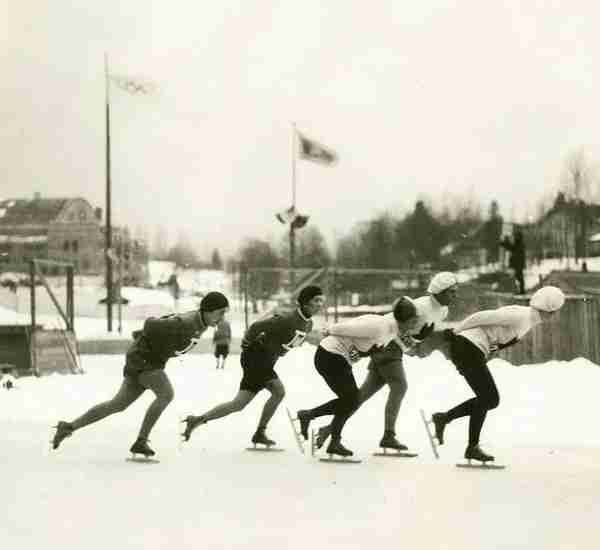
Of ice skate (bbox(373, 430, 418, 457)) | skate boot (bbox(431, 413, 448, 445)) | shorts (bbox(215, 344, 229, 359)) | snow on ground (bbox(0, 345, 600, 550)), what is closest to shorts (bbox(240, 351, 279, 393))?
snow on ground (bbox(0, 345, 600, 550))

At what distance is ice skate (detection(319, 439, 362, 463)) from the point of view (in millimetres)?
7809

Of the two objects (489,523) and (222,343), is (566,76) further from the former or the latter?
(489,523)

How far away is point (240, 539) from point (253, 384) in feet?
11.3

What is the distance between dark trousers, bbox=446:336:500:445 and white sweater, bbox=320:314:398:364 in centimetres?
57

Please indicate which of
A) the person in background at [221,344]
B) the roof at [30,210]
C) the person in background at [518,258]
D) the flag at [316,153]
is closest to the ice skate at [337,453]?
the person in background at [221,344]

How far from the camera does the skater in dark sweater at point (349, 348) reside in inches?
315

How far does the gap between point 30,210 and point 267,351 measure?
12512 millimetres

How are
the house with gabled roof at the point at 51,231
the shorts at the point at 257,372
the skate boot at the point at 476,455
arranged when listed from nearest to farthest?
the skate boot at the point at 476,455 < the shorts at the point at 257,372 < the house with gabled roof at the point at 51,231

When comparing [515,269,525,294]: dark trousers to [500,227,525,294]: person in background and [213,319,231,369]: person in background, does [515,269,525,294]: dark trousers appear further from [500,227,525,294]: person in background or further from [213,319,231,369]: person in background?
[213,319,231,369]: person in background

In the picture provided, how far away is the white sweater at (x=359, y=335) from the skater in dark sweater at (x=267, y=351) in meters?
0.27

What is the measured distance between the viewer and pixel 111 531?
207 inches

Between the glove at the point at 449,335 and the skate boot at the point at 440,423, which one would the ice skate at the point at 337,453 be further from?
the glove at the point at 449,335

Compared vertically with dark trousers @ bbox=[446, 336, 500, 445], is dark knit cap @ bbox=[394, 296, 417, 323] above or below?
above

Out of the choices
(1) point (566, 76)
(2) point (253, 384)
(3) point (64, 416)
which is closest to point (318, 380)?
(3) point (64, 416)
